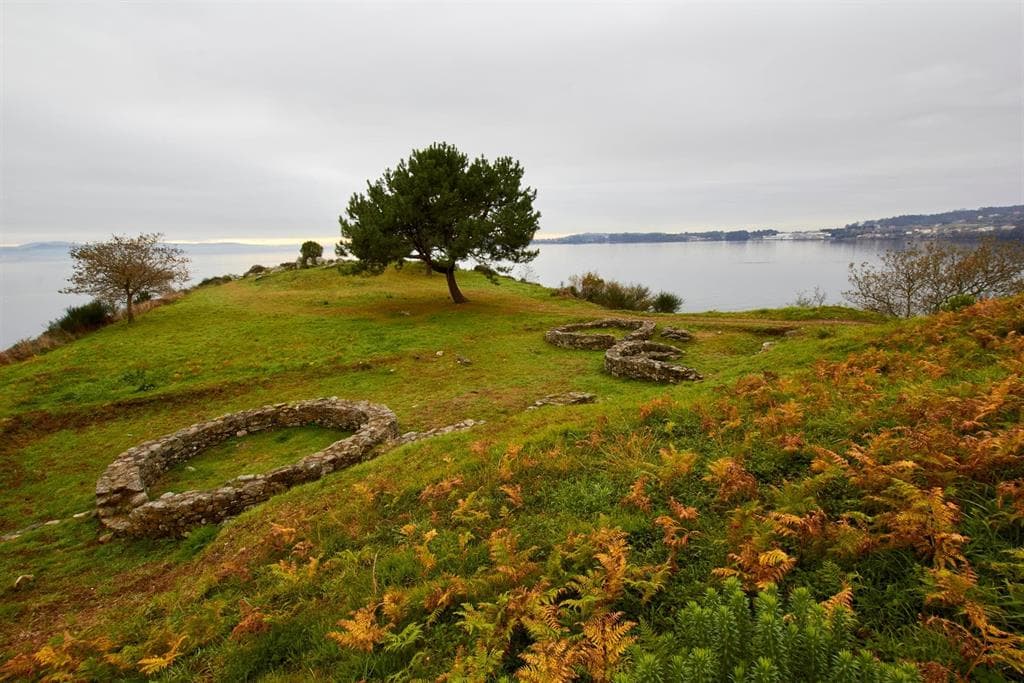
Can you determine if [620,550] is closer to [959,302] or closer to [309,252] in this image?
[959,302]

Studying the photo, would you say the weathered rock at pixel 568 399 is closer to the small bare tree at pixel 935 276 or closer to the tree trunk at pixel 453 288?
the tree trunk at pixel 453 288

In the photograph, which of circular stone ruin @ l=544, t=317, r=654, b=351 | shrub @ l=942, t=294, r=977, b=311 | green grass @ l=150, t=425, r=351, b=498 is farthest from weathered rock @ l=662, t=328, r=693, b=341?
green grass @ l=150, t=425, r=351, b=498

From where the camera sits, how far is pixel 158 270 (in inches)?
1137

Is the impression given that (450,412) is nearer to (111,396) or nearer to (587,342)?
(587,342)

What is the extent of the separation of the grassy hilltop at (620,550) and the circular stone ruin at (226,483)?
47 cm

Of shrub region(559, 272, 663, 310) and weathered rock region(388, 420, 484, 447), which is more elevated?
shrub region(559, 272, 663, 310)

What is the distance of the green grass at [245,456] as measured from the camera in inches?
444

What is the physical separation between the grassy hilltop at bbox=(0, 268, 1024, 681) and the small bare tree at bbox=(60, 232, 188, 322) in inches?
775

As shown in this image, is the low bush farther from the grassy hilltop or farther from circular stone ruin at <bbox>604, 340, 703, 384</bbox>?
the grassy hilltop

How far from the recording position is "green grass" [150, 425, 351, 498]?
37.0 feet

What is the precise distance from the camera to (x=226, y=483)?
403 inches

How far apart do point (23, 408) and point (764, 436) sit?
24.2m

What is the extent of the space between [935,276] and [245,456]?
4071cm

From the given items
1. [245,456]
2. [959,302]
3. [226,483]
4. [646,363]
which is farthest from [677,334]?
[226,483]
